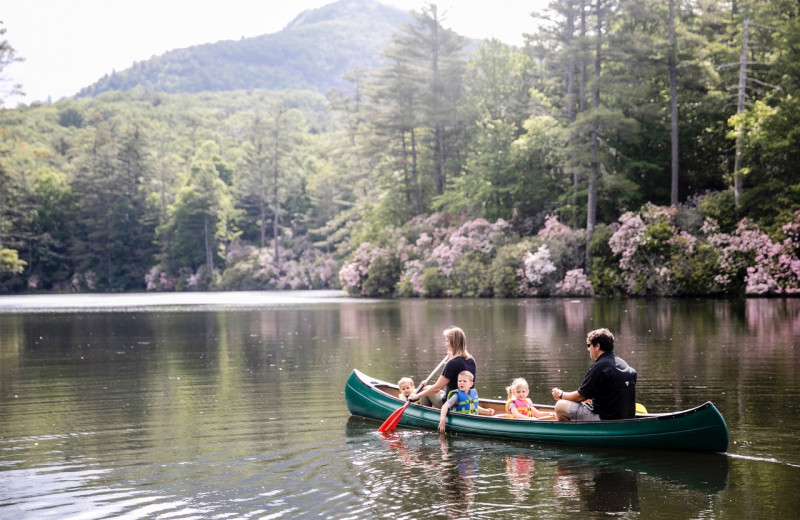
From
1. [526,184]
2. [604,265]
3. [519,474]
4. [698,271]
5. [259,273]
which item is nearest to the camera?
[519,474]

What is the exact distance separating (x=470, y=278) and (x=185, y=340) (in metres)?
28.8

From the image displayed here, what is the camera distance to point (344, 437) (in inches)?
481

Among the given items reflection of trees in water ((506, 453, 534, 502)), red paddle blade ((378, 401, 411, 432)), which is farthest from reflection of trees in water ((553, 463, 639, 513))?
red paddle blade ((378, 401, 411, 432))

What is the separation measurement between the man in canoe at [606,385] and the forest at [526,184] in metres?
30.8

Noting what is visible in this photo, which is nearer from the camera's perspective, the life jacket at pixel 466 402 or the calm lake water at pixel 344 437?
the calm lake water at pixel 344 437

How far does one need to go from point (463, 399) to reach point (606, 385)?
2.40 metres

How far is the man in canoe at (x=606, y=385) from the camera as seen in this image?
35.2 ft

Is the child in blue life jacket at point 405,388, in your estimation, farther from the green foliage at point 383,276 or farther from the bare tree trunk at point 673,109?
the green foliage at point 383,276

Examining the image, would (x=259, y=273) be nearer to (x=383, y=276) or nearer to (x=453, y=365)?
(x=383, y=276)

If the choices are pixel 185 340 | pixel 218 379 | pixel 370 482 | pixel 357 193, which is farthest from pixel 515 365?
pixel 357 193

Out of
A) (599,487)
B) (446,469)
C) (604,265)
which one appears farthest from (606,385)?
(604,265)

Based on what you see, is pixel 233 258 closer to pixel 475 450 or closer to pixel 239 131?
pixel 239 131

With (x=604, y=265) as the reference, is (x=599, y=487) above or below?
below

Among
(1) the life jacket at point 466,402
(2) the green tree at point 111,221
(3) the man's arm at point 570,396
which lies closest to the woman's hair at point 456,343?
(1) the life jacket at point 466,402
